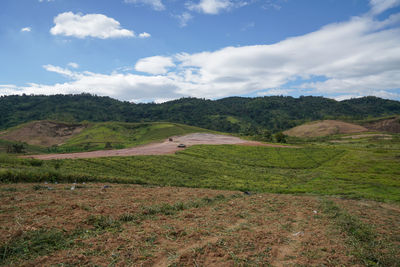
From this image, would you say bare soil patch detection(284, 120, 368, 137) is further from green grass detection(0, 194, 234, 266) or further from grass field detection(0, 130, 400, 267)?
green grass detection(0, 194, 234, 266)

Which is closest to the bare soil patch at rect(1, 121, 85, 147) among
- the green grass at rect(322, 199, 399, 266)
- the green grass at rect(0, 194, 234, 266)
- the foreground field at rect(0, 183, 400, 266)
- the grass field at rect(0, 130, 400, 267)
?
the grass field at rect(0, 130, 400, 267)

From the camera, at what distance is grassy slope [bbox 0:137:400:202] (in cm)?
2439

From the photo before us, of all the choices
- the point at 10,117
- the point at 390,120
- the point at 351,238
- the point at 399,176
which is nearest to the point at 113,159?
the point at 351,238

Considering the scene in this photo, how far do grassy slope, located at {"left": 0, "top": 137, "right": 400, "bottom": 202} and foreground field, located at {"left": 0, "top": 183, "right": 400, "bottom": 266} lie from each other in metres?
8.83

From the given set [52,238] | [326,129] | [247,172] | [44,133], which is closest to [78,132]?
[44,133]

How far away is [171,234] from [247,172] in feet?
94.2

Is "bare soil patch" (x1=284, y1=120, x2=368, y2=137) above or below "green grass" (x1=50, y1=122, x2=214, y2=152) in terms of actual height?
below

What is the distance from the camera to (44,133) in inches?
4432

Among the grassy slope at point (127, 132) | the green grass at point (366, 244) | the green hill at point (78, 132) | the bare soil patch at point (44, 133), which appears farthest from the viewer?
the bare soil patch at point (44, 133)

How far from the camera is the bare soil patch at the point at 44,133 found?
340 feet

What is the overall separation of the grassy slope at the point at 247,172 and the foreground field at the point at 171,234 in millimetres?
8826

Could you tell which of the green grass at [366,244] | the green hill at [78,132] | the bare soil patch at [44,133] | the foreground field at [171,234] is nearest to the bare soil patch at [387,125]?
the green hill at [78,132]

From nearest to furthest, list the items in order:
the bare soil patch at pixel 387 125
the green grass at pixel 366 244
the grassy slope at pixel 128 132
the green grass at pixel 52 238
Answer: the green grass at pixel 52 238 → the green grass at pixel 366 244 → the grassy slope at pixel 128 132 → the bare soil patch at pixel 387 125

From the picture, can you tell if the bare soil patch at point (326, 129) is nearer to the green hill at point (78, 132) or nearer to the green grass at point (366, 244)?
the green hill at point (78, 132)
